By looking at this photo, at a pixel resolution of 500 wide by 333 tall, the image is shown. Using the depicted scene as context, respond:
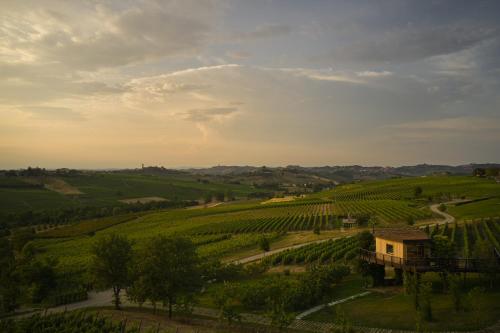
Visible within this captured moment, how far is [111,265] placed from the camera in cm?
3709

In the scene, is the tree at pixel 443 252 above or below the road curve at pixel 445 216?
above

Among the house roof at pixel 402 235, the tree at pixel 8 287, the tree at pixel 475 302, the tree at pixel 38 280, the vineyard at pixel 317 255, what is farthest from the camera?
the vineyard at pixel 317 255

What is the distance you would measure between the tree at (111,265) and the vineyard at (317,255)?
17.7 metres

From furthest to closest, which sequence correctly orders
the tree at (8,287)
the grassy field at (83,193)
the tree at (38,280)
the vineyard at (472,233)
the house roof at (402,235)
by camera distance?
1. the grassy field at (83,193)
2. the vineyard at (472,233)
3. the tree at (38,280)
4. the tree at (8,287)
5. the house roof at (402,235)

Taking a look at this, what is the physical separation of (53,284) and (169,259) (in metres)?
18.0

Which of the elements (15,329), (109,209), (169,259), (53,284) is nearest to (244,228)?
(53,284)

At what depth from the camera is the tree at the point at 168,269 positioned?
3309cm

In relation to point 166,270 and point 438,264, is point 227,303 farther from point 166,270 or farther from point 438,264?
point 438,264

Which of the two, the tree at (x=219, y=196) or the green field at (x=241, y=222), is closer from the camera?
the green field at (x=241, y=222)

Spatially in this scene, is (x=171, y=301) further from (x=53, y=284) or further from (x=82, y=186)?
(x=82, y=186)

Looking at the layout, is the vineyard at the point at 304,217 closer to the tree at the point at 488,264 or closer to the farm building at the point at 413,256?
the farm building at the point at 413,256

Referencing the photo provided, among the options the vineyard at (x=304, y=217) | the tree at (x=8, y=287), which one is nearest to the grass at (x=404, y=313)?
the tree at (x=8, y=287)

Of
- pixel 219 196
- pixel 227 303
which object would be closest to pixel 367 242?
pixel 227 303

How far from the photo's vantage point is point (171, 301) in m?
33.6
